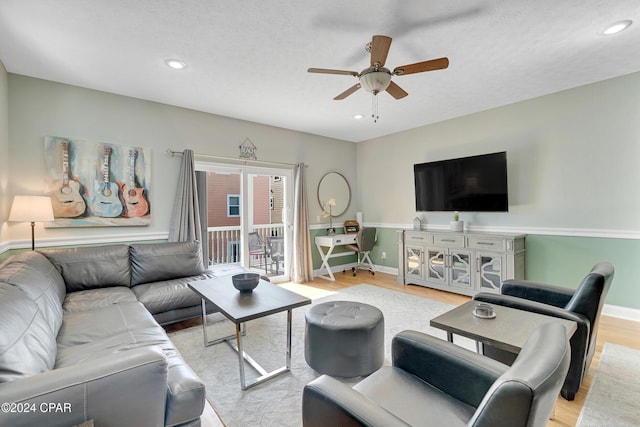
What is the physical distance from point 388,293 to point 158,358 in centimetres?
347

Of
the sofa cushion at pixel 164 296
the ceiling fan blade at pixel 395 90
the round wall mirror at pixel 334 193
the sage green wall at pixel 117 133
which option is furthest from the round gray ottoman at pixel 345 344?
the round wall mirror at pixel 334 193

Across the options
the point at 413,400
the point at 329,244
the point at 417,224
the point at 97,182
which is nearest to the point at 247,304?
the point at 413,400

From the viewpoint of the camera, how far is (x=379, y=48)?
2031 millimetres

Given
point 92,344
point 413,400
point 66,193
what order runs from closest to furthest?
point 413,400, point 92,344, point 66,193

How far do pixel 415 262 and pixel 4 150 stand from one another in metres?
5.10

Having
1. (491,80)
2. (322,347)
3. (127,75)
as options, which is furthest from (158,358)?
(491,80)

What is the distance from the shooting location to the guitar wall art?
308 cm

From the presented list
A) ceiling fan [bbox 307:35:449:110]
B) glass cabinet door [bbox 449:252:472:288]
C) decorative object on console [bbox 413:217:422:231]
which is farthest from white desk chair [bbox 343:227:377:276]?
ceiling fan [bbox 307:35:449:110]

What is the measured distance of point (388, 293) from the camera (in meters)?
4.20

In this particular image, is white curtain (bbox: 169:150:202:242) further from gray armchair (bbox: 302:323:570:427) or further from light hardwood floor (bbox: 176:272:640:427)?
gray armchair (bbox: 302:323:570:427)

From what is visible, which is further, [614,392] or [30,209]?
[30,209]

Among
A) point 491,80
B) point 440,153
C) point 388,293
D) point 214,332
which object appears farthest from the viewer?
point 440,153

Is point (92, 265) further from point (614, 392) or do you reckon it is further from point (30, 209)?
point (614, 392)

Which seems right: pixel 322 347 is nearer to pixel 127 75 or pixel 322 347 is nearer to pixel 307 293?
pixel 307 293
